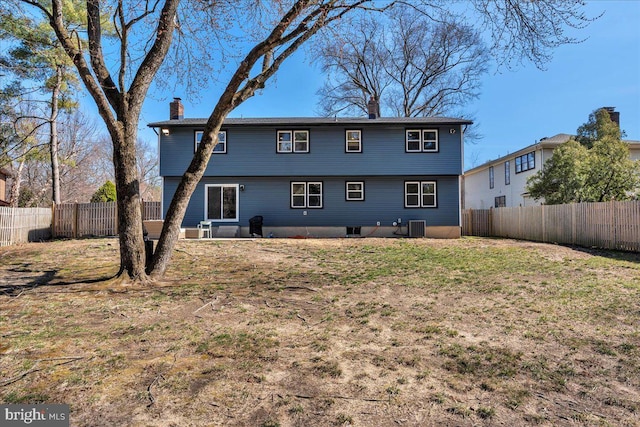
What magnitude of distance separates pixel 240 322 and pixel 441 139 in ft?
A: 51.2

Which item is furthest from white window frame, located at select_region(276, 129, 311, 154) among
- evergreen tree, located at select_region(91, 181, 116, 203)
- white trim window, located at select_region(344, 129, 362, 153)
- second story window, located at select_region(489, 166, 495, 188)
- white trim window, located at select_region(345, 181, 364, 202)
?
second story window, located at select_region(489, 166, 495, 188)

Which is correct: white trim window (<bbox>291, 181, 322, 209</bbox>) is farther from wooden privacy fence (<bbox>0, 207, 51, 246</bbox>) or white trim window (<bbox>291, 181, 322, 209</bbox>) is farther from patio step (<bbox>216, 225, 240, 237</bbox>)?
wooden privacy fence (<bbox>0, 207, 51, 246</bbox>)

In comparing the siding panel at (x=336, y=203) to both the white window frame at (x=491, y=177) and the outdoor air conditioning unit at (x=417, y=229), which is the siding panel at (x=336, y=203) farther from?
the white window frame at (x=491, y=177)

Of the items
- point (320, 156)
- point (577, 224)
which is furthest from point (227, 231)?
point (577, 224)

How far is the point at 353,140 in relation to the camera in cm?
1781

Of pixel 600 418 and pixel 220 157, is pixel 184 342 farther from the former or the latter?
pixel 220 157

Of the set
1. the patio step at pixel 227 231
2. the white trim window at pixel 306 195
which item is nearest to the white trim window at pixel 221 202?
the patio step at pixel 227 231

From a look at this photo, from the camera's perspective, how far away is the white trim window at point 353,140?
Answer: 17766 mm

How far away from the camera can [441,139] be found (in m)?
17.6

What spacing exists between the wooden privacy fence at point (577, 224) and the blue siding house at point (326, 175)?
3.42 m

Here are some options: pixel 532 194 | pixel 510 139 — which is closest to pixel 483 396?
pixel 532 194

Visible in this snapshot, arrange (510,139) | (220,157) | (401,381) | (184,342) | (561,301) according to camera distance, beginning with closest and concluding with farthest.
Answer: (401,381) → (184,342) → (561,301) → (220,157) → (510,139)

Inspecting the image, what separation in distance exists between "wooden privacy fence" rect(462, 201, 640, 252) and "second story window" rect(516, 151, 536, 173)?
5.42 metres

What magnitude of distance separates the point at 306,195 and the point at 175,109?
8.29 meters
